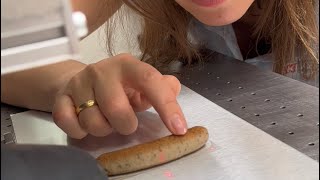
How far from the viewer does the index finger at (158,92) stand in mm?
503

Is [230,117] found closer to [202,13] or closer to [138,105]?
[138,105]

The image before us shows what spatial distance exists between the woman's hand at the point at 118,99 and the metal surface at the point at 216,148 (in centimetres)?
2

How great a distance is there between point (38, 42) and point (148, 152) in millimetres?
264

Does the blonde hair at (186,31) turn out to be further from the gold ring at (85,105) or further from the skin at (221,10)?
the gold ring at (85,105)

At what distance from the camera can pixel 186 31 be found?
3.17 feet

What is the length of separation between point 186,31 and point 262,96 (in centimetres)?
38

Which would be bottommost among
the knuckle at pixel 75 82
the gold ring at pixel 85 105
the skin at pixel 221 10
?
the gold ring at pixel 85 105

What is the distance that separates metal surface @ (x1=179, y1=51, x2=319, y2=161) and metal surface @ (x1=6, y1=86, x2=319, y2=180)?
17 mm

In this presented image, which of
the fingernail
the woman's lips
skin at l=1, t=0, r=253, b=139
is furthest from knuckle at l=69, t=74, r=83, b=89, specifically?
the woman's lips

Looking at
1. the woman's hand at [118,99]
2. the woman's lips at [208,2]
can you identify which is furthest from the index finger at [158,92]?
the woman's lips at [208,2]

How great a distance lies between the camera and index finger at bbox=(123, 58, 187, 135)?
19.8 inches

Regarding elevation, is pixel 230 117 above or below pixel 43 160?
below

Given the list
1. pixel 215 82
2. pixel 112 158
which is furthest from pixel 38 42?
pixel 215 82

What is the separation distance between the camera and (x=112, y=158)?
1.45 ft
